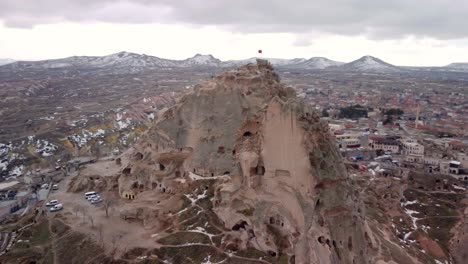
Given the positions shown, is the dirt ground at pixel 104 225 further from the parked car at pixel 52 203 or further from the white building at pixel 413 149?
the white building at pixel 413 149

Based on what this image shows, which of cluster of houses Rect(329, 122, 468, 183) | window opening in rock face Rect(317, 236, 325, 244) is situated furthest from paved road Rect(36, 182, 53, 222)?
cluster of houses Rect(329, 122, 468, 183)

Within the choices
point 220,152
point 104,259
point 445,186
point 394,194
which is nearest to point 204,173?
point 220,152

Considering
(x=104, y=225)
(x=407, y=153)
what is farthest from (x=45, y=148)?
(x=407, y=153)

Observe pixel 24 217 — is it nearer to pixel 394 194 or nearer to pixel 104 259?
pixel 104 259

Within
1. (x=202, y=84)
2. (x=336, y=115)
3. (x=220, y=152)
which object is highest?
(x=202, y=84)

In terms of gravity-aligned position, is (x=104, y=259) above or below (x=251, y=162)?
below

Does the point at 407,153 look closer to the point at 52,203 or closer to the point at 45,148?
the point at 52,203

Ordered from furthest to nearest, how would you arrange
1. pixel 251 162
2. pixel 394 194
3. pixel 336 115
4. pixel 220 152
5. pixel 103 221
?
pixel 336 115 → pixel 394 194 → pixel 220 152 → pixel 103 221 → pixel 251 162
